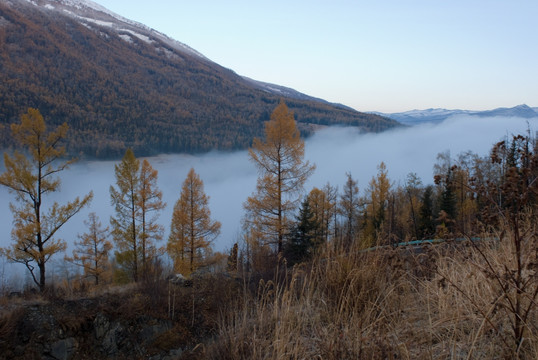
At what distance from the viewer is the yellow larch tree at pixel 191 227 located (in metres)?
22.4

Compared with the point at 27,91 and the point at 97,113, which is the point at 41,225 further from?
the point at 27,91

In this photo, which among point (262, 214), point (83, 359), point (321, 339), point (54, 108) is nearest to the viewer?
point (321, 339)

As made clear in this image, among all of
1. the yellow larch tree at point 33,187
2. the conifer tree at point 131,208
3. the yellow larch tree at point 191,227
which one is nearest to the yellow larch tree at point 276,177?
the yellow larch tree at point 191,227

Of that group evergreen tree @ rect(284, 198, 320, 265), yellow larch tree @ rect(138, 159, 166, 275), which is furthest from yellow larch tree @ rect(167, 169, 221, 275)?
evergreen tree @ rect(284, 198, 320, 265)

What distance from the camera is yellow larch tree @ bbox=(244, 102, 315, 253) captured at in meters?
18.1

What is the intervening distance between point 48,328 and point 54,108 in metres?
185

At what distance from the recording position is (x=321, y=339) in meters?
2.53

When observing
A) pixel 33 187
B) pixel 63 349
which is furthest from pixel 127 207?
pixel 63 349

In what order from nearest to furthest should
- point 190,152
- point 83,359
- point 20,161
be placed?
point 83,359, point 20,161, point 190,152

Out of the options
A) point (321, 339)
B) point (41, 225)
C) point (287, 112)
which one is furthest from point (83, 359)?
point (287, 112)

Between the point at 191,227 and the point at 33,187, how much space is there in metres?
10.2

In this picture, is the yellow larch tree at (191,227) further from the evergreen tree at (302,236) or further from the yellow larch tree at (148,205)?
the evergreen tree at (302,236)

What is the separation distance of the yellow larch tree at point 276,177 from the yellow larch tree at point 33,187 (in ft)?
29.4

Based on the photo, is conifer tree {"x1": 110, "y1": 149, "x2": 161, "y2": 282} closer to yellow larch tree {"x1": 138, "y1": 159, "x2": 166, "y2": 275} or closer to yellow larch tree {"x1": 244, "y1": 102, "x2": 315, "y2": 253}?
yellow larch tree {"x1": 138, "y1": 159, "x2": 166, "y2": 275}
